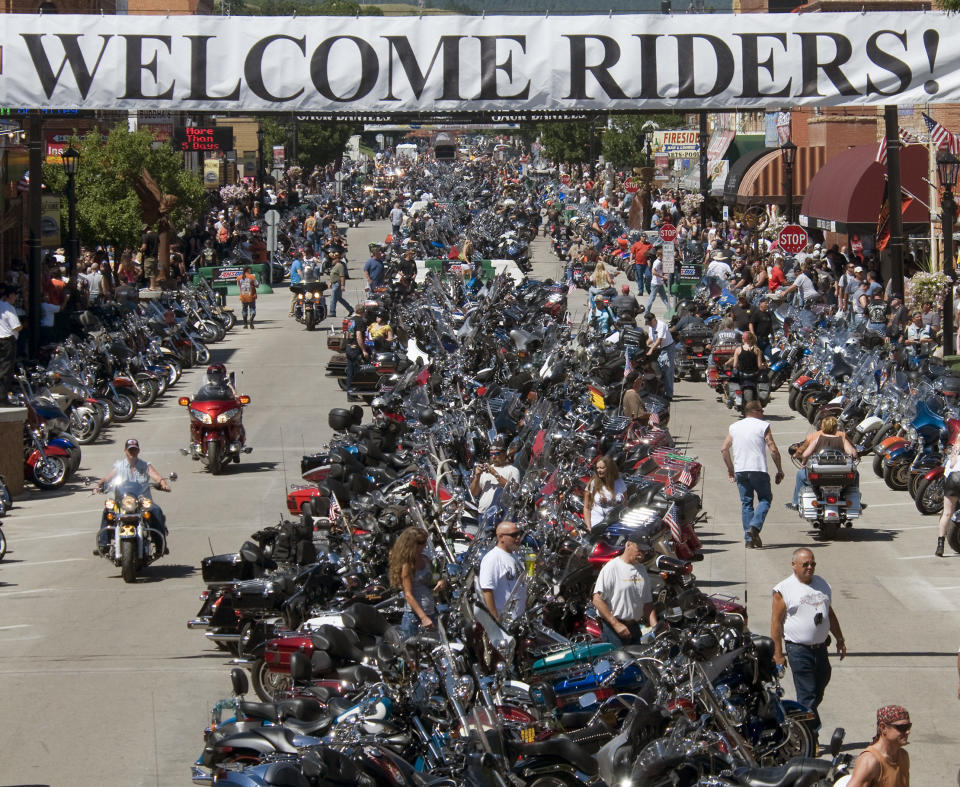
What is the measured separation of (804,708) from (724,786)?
1.97 meters

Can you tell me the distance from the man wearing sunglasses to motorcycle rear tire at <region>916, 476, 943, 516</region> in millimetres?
10618

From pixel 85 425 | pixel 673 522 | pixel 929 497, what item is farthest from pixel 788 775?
pixel 85 425

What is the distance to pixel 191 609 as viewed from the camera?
14.0m

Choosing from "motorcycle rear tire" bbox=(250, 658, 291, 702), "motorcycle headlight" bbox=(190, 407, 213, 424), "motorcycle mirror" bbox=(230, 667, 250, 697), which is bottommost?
"motorcycle rear tire" bbox=(250, 658, 291, 702)

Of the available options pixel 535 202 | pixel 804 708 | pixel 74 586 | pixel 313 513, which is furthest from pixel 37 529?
pixel 535 202

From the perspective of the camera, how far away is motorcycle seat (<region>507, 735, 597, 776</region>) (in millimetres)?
8125

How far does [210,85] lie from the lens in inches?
516

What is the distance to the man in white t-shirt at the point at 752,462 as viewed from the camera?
1542 cm

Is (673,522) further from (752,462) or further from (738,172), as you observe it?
(738,172)

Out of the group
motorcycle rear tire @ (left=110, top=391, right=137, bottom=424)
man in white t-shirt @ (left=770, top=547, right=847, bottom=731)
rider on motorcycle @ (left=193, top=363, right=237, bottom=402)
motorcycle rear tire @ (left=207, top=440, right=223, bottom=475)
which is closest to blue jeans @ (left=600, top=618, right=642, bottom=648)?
man in white t-shirt @ (left=770, top=547, right=847, bottom=731)

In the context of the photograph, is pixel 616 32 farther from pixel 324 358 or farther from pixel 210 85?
pixel 324 358

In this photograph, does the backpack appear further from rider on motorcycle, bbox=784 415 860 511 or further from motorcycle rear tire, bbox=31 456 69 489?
rider on motorcycle, bbox=784 415 860 511

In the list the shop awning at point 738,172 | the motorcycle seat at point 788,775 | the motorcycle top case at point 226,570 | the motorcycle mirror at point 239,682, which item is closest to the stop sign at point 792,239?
the shop awning at point 738,172

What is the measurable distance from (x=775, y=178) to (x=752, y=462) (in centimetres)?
3571
